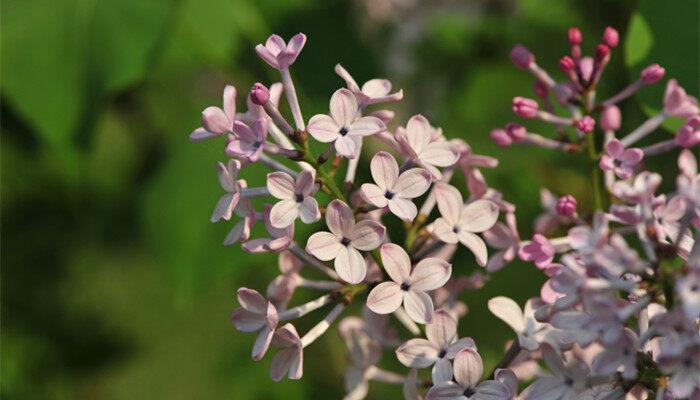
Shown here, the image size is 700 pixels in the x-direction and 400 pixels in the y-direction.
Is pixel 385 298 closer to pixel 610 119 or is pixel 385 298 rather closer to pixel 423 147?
pixel 423 147

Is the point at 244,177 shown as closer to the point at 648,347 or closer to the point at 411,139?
the point at 411,139

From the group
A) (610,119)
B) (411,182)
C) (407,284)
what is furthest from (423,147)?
(610,119)

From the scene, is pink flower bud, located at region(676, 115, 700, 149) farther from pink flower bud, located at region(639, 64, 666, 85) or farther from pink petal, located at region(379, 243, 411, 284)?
pink petal, located at region(379, 243, 411, 284)

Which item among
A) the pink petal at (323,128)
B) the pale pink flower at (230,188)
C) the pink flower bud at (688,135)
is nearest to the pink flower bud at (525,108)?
the pink flower bud at (688,135)

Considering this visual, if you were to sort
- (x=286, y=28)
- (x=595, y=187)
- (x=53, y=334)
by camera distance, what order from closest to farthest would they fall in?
(x=595, y=187), (x=286, y=28), (x=53, y=334)

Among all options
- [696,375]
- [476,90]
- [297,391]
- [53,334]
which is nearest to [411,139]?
[696,375]

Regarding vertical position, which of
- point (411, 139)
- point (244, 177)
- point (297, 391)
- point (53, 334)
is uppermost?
point (411, 139)
